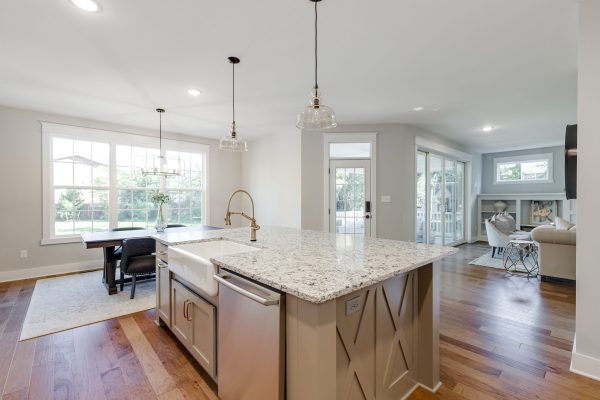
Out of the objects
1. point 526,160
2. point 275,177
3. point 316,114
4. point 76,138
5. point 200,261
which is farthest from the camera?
point 526,160

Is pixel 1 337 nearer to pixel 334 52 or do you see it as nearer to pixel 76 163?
pixel 76 163

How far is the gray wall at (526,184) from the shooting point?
7.13 metres

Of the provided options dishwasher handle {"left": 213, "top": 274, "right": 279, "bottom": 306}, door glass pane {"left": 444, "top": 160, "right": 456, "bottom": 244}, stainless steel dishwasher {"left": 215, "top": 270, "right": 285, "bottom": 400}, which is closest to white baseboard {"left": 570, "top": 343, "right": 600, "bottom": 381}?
stainless steel dishwasher {"left": 215, "top": 270, "right": 285, "bottom": 400}

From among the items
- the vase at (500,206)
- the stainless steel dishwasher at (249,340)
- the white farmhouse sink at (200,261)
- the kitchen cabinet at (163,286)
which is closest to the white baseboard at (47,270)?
the kitchen cabinet at (163,286)

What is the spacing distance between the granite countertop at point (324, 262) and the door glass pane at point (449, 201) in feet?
17.6

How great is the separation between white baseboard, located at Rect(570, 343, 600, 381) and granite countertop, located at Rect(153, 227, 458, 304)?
131 cm

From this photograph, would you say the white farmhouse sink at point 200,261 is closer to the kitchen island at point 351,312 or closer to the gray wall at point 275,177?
the kitchen island at point 351,312

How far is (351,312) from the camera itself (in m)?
1.30

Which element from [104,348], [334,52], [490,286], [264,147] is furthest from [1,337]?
[490,286]

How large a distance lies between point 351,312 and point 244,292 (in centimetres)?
52

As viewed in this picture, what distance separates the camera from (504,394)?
177 cm

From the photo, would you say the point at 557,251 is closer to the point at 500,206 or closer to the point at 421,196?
the point at 421,196

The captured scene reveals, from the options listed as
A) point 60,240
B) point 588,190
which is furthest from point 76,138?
point 588,190

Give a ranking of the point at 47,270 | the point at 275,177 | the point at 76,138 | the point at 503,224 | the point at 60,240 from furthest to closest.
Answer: the point at 275,177 → the point at 503,224 → the point at 76,138 → the point at 60,240 → the point at 47,270
